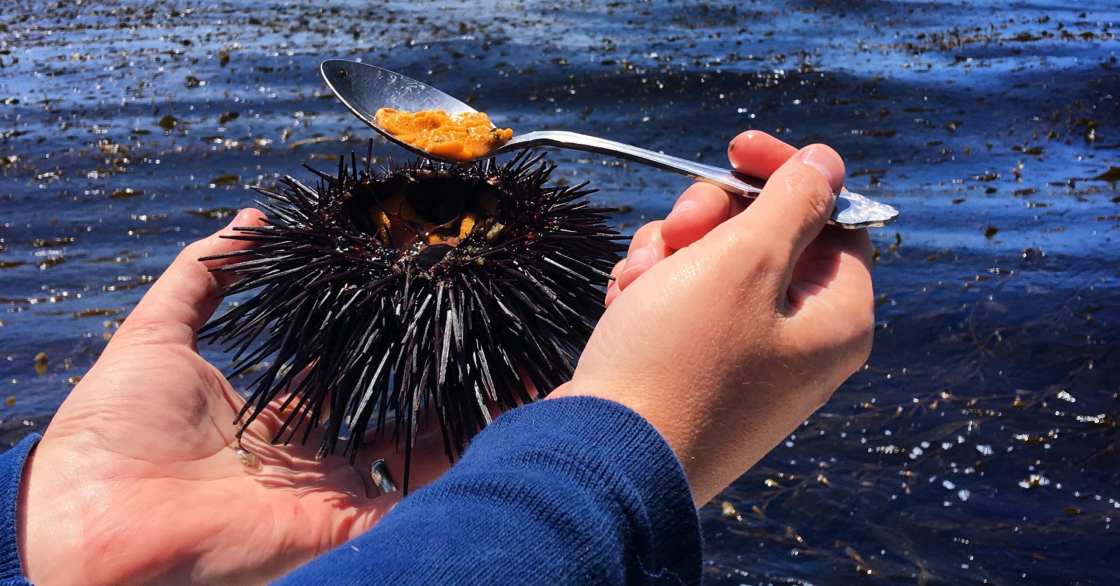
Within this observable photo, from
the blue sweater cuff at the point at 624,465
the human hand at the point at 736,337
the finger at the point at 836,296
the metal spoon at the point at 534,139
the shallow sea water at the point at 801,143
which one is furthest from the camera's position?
the shallow sea water at the point at 801,143

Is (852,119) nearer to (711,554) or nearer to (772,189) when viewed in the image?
(711,554)

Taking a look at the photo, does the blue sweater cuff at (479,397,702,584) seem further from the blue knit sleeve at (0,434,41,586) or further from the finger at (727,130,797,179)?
the blue knit sleeve at (0,434,41,586)

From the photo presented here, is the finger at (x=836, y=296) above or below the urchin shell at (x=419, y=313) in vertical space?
above

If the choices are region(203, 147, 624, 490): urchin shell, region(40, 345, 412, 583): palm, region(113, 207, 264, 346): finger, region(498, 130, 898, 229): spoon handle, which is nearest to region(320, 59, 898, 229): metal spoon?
region(498, 130, 898, 229): spoon handle

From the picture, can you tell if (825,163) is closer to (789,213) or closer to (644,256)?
(789,213)

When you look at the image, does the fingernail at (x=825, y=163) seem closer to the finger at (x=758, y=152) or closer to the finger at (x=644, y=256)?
the finger at (x=758, y=152)

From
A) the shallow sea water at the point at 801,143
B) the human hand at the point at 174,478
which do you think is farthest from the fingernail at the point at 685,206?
the shallow sea water at the point at 801,143

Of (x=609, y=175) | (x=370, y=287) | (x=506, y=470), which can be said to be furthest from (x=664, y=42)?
(x=506, y=470)
